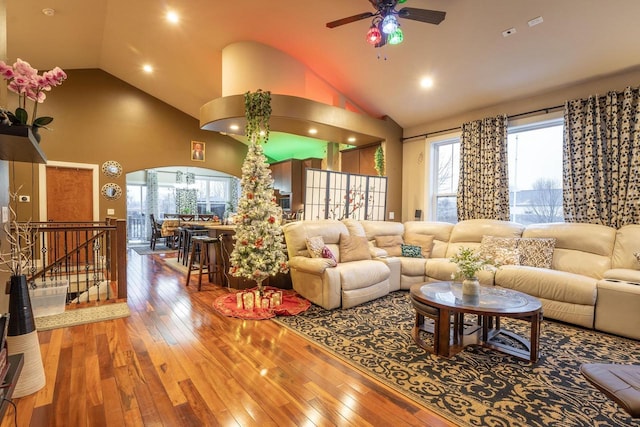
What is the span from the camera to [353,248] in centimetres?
427

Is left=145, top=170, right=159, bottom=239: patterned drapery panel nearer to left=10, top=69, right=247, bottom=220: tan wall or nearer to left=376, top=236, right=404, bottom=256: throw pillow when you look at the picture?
left=10, top=69, right=247, bottom=220: tan wall

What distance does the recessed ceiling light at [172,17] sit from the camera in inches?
185

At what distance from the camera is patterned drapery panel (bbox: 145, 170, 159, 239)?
35.8 feet

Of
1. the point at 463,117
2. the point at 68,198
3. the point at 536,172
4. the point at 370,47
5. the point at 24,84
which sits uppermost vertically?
the point at 370,47

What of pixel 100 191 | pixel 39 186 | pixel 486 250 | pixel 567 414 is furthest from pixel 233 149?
pixel 567 414

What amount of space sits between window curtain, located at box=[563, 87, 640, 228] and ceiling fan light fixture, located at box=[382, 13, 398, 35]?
9.65 feet

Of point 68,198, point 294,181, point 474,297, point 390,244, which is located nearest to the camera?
point 474,297

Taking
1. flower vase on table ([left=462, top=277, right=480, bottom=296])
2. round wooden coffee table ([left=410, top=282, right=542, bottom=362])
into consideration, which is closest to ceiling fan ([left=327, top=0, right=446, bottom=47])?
flower vase on table ([left=462, top=277, right=480, bottom=296])

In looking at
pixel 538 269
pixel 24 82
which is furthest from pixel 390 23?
pixel 538 269

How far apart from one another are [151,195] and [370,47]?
31.4 feet

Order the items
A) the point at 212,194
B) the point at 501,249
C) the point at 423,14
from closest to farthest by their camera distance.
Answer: the point at 423,14 < the point at 501,249 < the point at 212,194

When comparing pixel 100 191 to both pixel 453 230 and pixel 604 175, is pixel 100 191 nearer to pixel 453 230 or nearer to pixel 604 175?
pixel 453 230

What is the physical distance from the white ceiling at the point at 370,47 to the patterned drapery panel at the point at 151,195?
4.67 m

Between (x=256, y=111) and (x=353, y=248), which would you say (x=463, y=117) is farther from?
(x=256, y=111)
